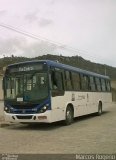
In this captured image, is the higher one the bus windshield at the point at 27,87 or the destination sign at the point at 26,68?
the destination sign at the point at 26,68

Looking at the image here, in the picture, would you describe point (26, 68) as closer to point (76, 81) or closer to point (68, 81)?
point (68, 81)

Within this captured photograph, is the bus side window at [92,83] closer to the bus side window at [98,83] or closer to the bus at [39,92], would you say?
the bus side window at [98,83]

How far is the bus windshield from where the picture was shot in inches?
657

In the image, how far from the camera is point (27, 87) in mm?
17016

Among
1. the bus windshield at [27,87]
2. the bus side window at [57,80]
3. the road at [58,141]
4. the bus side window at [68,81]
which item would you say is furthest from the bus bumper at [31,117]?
the bus side window at [68,81]

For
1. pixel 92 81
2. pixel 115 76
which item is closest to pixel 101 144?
pixel 92 81

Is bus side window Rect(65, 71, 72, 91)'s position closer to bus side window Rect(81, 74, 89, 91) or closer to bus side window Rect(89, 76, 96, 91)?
bus side window Rect(81, 74, 89, 91)

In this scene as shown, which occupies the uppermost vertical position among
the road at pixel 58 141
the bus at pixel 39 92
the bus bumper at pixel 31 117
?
the bus at pixel 39 92

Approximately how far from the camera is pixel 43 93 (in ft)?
54.6

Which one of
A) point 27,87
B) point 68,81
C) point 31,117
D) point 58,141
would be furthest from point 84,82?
point 58,141

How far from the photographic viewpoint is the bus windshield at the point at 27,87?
1669 cm

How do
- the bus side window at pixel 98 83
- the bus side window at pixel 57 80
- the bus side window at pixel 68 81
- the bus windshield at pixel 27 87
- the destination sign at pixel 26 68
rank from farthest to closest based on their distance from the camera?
the bus side window at pixel 98 83, the bus side window at pixel 68 81, the bus side window at pixel 57 80, the destination sign at pixel 26 68, the bus windshield at pixel 27 87

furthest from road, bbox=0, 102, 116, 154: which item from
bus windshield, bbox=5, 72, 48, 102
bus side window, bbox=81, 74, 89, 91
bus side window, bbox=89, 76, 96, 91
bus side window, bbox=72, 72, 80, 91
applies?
bus side window, bbox=89, 76, 96, 91

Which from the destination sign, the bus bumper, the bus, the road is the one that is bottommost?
the road
